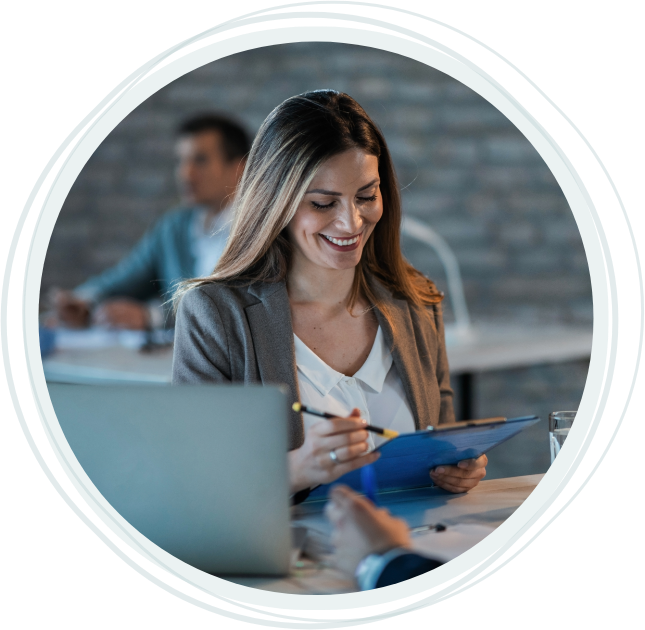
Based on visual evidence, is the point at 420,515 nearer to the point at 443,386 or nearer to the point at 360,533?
the point at 360,533

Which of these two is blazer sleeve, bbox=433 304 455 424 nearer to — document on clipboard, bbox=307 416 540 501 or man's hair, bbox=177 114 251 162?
document on clipboard, bbox=307 416 540 501

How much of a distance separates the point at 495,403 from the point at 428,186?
1024mm

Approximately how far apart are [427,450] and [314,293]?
0.51m

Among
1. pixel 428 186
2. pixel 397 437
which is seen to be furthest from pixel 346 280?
pixel 428 186

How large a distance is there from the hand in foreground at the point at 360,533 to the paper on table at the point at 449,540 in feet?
0.14

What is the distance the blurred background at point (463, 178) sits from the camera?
3.35 metres

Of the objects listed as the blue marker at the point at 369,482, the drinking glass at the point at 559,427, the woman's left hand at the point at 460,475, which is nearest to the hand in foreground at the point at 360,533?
the blue marker at the point at 369,482

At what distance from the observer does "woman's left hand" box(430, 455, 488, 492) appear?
113 cm

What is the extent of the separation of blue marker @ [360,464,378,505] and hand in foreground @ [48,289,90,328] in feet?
6.03

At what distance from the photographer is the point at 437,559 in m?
0.91

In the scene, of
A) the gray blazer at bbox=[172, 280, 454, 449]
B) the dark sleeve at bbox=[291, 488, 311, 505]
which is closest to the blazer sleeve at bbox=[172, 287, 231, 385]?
the gray blazer at bbox=[172, 280, 454, 449]

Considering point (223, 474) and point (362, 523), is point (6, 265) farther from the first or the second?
point (362, 523)

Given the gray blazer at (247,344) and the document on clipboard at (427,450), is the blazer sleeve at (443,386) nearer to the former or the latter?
the gray blazer at (247,344)

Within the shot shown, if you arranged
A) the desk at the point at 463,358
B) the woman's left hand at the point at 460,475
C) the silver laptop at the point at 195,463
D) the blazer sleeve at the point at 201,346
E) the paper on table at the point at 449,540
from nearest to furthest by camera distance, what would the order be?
the silver laptop at the point at 195,463
the paper on table at the point at 449,540
the woman's left hand at the point at 460,475
the blazer sleeve at the point at 201,346
the desk at the point at 463,358
